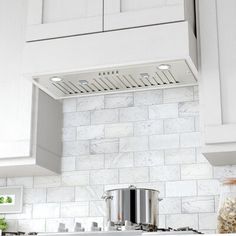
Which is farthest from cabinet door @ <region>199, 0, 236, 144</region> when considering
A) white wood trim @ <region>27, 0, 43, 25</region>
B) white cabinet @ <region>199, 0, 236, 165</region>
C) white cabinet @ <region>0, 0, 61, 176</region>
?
white cabinet @ <region>0, 0, 61, 176</region>

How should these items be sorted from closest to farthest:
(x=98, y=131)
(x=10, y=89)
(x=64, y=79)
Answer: (x=64, y=79), (x=10, y=89), (x=98, y=131)

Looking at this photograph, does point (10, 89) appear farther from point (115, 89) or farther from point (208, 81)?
point (208, 81)

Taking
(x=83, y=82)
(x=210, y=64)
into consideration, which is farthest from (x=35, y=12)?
(x=210, y=64)

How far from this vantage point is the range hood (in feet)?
9.32

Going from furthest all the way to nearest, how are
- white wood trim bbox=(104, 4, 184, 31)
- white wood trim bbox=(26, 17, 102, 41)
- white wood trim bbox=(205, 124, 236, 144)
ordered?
white wood trim bbox=(26, 17, 102, 41)
white wood trim bbox=(104, 4, 184, 31)
white wood trim bbox=(205, 124, 236, 144)

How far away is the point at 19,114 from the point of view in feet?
10.6

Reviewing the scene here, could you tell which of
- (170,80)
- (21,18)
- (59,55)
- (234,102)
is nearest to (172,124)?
(170,80)

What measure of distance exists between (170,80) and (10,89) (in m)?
0.88

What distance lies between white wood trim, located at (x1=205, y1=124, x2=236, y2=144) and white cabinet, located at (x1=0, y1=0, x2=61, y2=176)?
3.11 ft

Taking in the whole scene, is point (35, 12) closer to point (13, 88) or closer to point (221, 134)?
point (13, 88)

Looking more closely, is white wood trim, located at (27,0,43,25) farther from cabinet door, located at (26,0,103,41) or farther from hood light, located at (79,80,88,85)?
hood light, located at (79,80,88,85)

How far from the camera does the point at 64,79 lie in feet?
10.1

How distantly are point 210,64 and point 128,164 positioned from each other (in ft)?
2.64

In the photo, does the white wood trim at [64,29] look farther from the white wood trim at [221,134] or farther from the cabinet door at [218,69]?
the white wood trim at [221,134]
